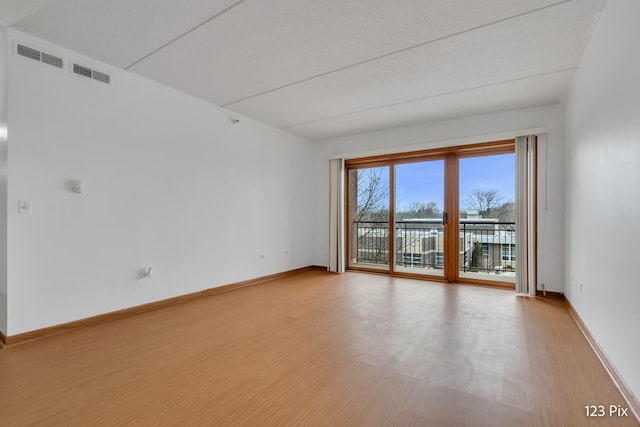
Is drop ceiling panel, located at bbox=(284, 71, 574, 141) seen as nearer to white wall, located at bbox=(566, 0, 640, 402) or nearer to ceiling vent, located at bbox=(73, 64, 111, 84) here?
white wall, located at bbox=(566, 0, 640, 402)

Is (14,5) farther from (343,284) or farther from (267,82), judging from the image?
(343,284)

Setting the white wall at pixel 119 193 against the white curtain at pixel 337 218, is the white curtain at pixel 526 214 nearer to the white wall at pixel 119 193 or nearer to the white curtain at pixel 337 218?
the white curtain at pixel 337 218

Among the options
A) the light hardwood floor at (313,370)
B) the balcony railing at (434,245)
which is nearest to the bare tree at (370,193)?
the balcony railing at (434,245)

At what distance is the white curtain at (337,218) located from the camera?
577 cm

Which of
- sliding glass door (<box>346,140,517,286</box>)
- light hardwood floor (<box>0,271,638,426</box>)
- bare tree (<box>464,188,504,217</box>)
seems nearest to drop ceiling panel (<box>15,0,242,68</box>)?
light hardwood floor (<box>0,271,638,426</box>)

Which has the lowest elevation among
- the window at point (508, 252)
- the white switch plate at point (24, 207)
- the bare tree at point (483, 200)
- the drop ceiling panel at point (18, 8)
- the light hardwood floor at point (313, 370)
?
the light hardwood floor at point (313, 370)

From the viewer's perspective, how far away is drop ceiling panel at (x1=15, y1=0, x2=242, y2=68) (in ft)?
7.27

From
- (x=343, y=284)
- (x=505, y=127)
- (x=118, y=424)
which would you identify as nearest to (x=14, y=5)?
(x=118, y=424)

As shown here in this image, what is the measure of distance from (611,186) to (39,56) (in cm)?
476

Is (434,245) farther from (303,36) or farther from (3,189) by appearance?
(3,189)

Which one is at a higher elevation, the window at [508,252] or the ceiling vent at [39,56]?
the ceiling vent at [39,56]

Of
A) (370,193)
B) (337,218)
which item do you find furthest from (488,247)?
(337,218)

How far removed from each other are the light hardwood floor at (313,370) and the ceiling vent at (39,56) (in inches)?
98.2

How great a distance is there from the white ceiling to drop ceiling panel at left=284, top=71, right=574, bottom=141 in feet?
0.09
